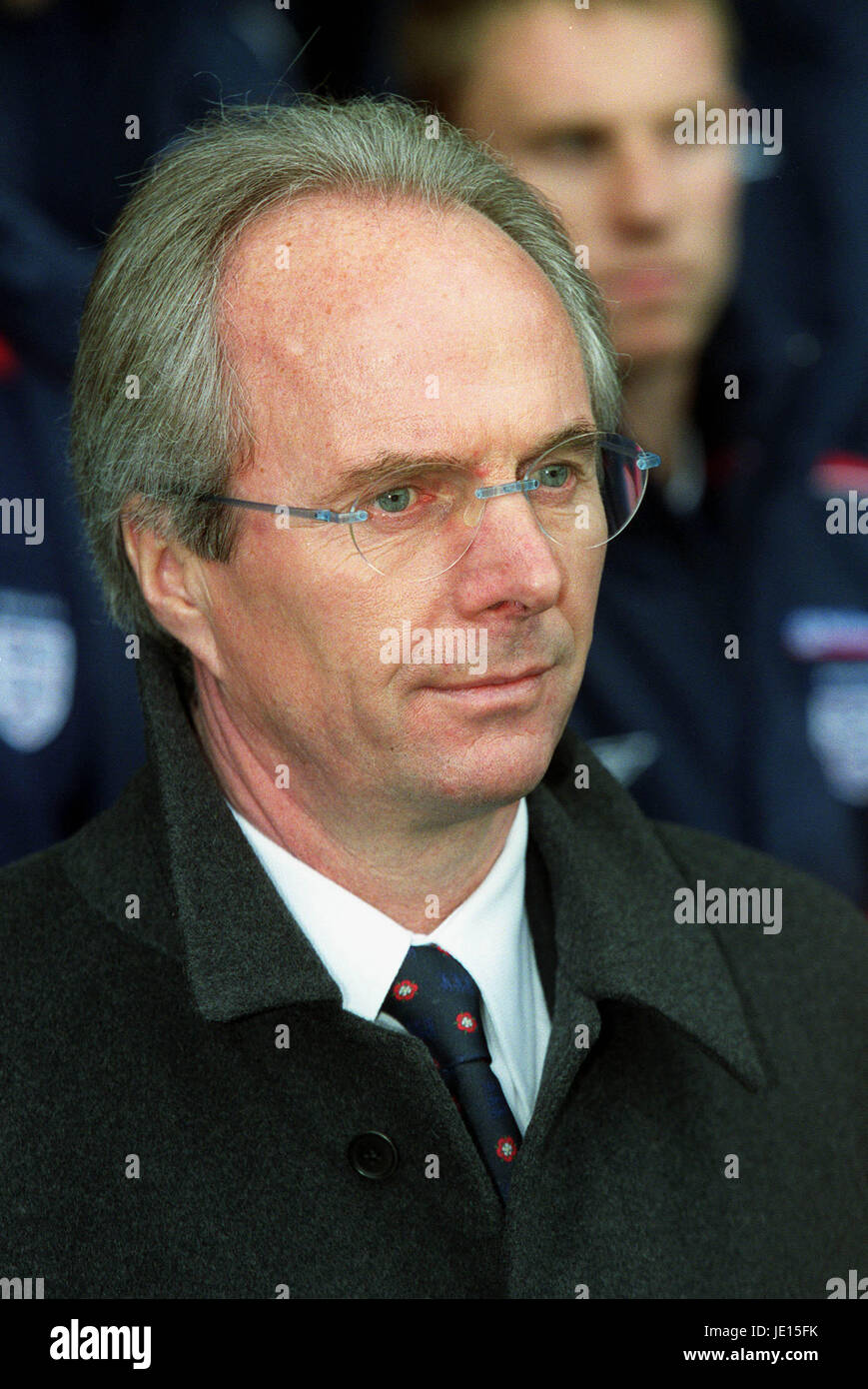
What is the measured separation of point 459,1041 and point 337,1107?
16 centimetres

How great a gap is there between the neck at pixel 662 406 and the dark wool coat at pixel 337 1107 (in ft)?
3.80

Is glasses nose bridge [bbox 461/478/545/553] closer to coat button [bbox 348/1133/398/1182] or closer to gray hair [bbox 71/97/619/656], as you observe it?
gray hair [bbox 71/97/619/656]

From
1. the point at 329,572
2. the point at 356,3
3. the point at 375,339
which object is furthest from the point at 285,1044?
the point at 356,3

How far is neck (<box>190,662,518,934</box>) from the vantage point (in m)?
1.82

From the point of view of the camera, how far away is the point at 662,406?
9.98ft

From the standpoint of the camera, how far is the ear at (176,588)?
6.22 feet

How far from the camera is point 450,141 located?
197 cm

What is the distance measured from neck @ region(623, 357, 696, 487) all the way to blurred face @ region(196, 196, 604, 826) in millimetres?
1171

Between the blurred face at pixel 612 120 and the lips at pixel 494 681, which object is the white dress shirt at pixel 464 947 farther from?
the blurred face at pixel 612 120

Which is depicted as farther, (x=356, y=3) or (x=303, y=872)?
(x=356, y=3)

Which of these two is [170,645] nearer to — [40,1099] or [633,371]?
[40,1099]

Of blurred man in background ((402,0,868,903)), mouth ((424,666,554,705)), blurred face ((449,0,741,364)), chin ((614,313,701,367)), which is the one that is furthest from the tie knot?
chin ((614,313,701,367))

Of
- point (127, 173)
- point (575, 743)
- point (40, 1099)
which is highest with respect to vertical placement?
point (127, 173)
